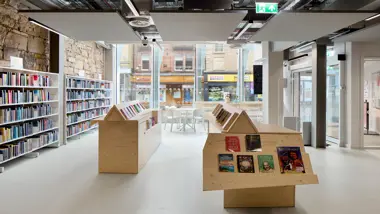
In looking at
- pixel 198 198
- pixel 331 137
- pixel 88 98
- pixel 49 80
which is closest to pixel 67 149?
pixel 49 80

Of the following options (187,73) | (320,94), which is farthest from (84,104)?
(320,94)

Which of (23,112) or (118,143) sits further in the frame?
(23,112)

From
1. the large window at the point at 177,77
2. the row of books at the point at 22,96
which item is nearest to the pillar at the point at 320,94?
the large window at the point at 177,77

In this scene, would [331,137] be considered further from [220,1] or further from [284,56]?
[220,1]

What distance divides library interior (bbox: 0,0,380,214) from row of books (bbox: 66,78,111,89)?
6 centimetres

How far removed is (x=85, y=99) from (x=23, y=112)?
10.5ft

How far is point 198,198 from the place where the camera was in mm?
3631

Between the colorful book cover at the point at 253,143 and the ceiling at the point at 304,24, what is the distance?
8.31ft

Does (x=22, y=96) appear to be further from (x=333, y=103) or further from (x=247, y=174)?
(x=333, y=103)

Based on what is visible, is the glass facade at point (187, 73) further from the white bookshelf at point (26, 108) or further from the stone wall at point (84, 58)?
the white bookshelf at point (26, 108)

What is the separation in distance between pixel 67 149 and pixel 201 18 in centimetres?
465

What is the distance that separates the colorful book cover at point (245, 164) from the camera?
282cm

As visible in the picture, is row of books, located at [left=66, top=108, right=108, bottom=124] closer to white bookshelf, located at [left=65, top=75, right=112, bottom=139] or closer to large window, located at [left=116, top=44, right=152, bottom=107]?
white bookshelf, located at [left=65, top=75, right=112, bottom=139]

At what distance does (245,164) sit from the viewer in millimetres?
2850
